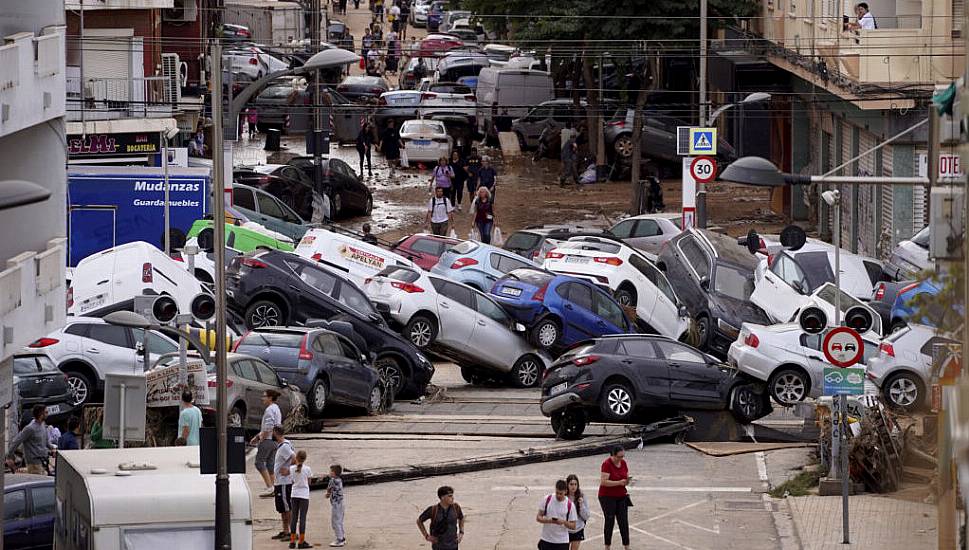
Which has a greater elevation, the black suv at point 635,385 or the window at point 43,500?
the black suv at point 635,385

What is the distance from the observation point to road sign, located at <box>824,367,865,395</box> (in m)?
20.3

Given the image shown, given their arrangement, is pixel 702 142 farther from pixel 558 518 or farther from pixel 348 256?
pixel 558 518

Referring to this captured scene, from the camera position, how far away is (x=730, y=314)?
32188 millimetres

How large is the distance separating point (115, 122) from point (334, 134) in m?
15.5

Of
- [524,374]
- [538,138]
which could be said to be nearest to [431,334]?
[524,374]

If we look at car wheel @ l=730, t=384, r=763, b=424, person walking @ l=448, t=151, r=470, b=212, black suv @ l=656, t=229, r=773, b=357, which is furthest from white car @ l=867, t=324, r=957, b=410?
person walking @ l=448, t=151, r=470, b=212

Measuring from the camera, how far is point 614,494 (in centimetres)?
1984

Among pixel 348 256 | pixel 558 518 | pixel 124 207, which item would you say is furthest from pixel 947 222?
pixel 124 207

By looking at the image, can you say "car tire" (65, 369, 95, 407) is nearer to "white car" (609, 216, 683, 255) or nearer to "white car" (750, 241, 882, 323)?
"white car" (750, 241, 882, 323)

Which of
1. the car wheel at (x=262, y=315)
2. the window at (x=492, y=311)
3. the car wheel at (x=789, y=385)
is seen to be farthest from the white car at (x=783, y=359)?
the car wheel at (x=262, y=315)

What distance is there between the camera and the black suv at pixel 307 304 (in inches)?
1141

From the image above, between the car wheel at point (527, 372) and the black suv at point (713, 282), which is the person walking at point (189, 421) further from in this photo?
the black suv at point (713, 282)

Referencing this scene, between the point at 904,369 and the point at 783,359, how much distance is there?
1.79 meters

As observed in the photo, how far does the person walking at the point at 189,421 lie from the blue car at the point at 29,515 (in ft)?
9.23
